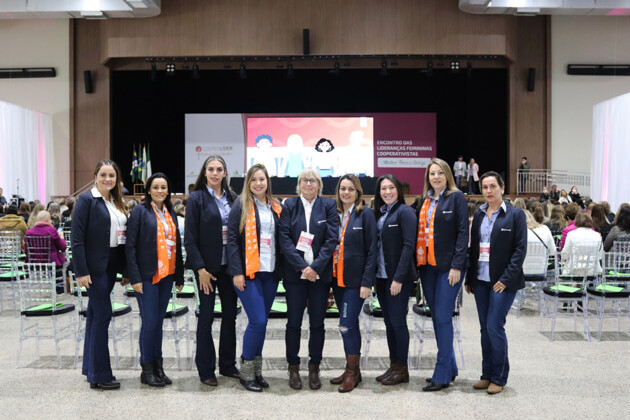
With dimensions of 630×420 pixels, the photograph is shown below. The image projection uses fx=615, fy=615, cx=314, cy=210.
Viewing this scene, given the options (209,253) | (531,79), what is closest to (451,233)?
(209,253)

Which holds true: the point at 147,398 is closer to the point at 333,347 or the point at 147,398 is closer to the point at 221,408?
the point at 221,408

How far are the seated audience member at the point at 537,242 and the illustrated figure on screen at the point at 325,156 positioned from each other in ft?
39.8

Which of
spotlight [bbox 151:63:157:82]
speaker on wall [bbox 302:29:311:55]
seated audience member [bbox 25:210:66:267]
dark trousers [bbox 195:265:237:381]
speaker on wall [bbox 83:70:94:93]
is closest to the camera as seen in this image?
dark trousers [bbox 195:265:237:381]

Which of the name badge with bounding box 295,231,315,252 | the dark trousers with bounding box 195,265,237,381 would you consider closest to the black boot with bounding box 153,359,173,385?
the dark trousers with bounding box 195,265,237,381

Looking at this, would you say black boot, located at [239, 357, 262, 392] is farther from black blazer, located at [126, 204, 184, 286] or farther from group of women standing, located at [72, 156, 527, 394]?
black blazer, located at [126, 204, 184, 286]

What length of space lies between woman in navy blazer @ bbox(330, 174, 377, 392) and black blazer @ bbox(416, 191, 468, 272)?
42cm

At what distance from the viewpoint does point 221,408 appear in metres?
3.84

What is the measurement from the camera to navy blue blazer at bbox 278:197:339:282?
4.05 m

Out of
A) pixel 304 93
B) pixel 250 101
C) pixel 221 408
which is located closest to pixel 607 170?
pixel 304 93

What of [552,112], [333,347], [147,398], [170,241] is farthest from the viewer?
[552,112]

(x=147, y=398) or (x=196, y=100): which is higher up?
(x=196, y=100)

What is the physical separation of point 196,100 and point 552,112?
10.9 m

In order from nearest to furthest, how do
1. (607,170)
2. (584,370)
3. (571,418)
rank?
(571,418) < (584,370) < (607,170)

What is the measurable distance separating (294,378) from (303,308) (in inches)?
19.5
